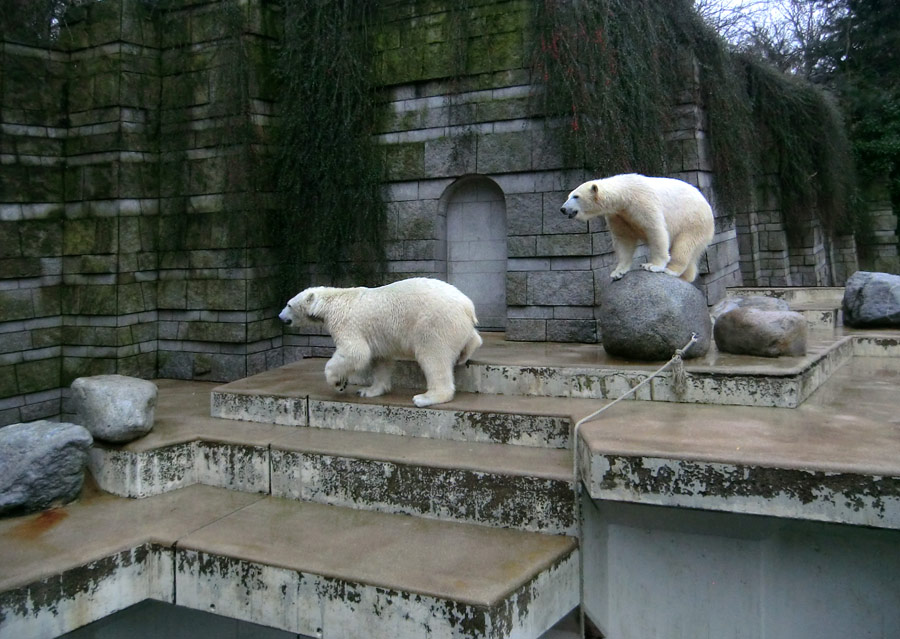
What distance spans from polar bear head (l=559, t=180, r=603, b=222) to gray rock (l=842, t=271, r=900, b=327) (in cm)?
368

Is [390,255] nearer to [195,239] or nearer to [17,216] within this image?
[195,239]

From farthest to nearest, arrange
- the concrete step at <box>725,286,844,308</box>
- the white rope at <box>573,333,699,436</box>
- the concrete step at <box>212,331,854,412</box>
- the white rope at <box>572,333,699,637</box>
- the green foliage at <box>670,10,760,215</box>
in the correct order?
the concrete step at <box>725,286,844,308</box>, the green foliage at <box>670,10,760,215</box>, the concrete step at <box>212,331,854,412</box>, the white rope at <box>573,333,699,436</box>, the white rope at <box>572,333,699,637</box>

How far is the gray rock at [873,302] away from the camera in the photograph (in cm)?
721

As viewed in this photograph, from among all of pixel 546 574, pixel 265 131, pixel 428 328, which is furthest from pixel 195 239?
pixel 546 574

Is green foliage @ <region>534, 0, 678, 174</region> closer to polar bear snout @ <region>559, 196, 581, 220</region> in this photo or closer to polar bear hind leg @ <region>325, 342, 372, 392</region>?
polar bear snout @ <region>559, 196, 581, 220</region>

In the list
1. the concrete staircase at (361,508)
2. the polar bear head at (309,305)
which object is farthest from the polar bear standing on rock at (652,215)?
the polar bear head at (309,305)

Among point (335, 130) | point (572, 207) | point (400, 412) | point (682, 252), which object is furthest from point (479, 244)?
point (400, 412)

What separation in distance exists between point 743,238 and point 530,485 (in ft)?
30.2

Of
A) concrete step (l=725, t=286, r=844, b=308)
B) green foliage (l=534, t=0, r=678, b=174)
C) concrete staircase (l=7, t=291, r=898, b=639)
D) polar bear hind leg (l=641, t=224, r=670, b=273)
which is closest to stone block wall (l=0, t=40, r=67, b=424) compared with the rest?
concrete staircase (l=7, t=291, r=898, b=639)

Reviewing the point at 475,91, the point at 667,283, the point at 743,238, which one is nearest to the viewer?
the point at 667,283

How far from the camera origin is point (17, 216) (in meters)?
7.64

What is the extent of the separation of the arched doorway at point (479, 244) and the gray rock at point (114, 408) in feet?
12.6

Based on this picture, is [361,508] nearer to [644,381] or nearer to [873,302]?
[644,381]

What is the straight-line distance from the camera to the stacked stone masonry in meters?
7.41
